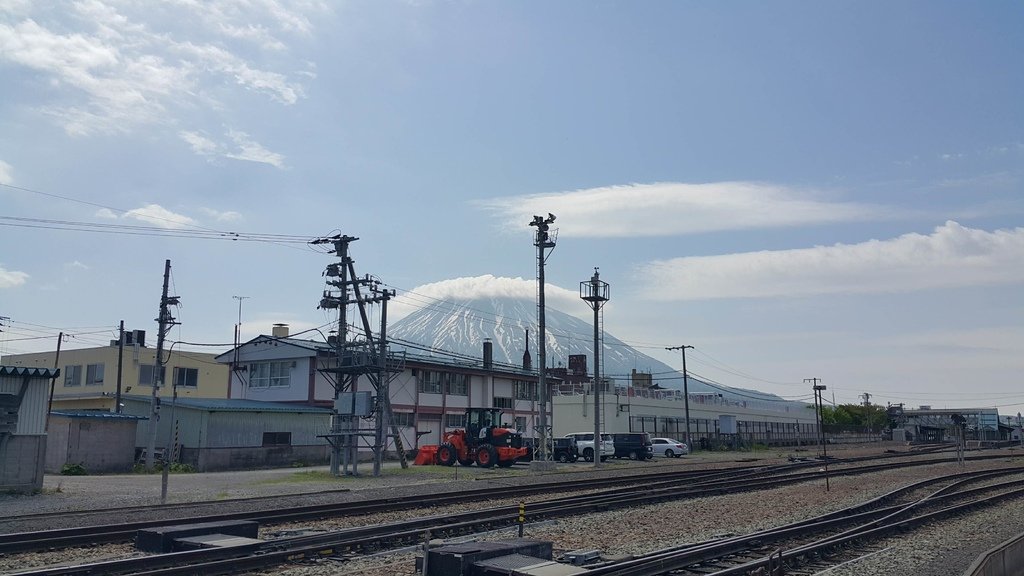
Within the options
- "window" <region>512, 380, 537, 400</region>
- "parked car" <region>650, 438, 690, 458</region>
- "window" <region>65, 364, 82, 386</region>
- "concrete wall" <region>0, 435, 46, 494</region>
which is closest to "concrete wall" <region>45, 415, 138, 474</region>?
"concrete wall" <region>0, 435, 46, 494</region>

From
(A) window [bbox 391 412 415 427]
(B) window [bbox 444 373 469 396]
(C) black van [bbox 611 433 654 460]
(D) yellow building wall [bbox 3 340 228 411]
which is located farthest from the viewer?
(D) yellow building wall [bbox 3 340 228 411]

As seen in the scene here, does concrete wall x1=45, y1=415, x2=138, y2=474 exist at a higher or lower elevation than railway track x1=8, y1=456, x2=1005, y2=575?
higher

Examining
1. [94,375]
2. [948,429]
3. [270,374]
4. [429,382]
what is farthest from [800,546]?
[948,429]

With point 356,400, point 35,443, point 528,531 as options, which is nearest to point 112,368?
point 356,400

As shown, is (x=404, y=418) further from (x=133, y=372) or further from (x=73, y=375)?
(x=73, y=375)

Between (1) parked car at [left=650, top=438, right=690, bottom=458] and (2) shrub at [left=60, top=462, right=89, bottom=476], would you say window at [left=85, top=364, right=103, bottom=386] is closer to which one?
(2) shrub at [left=60, top=462, right=89, bottom=476]

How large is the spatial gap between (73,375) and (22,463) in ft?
145

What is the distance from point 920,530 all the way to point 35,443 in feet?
79.9

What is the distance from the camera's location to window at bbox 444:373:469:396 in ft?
187

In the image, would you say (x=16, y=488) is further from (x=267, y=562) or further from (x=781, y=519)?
(x=781, y=519)

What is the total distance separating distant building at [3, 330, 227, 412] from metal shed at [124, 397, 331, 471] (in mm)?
16477

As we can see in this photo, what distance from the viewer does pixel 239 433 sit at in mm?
44188

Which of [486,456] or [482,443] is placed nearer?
[486,456]

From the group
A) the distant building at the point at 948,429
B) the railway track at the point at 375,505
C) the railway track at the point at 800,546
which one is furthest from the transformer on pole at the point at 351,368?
the distant building at the point at 948,429
